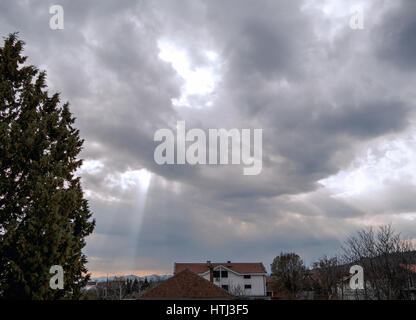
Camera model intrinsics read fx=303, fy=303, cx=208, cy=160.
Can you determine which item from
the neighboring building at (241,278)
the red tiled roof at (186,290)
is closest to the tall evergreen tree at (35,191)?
the red tiled roof at (186,290)

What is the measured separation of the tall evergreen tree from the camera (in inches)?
474

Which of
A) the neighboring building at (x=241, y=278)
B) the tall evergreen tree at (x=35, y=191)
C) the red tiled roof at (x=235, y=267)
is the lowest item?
the neighboring building at (x=241, y=278)

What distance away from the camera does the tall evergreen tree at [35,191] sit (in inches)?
474

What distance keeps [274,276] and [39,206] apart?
6419 centimetres

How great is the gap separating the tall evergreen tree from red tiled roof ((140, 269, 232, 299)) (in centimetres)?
2751

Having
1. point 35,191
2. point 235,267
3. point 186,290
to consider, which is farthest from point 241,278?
point 35,191

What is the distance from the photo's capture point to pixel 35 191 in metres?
13.0

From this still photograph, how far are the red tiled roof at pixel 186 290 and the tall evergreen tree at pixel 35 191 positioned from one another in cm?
2751

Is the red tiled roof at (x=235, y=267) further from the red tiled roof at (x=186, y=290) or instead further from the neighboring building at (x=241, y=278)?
the red tiled roof at (x=186, y=290)

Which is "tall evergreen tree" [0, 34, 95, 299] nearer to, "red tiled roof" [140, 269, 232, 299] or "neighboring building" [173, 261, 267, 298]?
"red tiled roof" [140, 269, 232, 299]

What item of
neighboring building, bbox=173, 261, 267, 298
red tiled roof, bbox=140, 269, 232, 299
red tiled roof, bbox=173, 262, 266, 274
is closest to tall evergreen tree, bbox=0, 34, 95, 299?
red tiled roof, bbox=140, 269, 232, 299

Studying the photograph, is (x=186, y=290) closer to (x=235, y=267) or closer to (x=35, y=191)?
(x=235, y=267)

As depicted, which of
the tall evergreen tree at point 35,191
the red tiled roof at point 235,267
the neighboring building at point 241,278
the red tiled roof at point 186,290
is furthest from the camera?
the red tiled roof at point 235,267

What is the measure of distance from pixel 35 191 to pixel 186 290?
31927 mm
